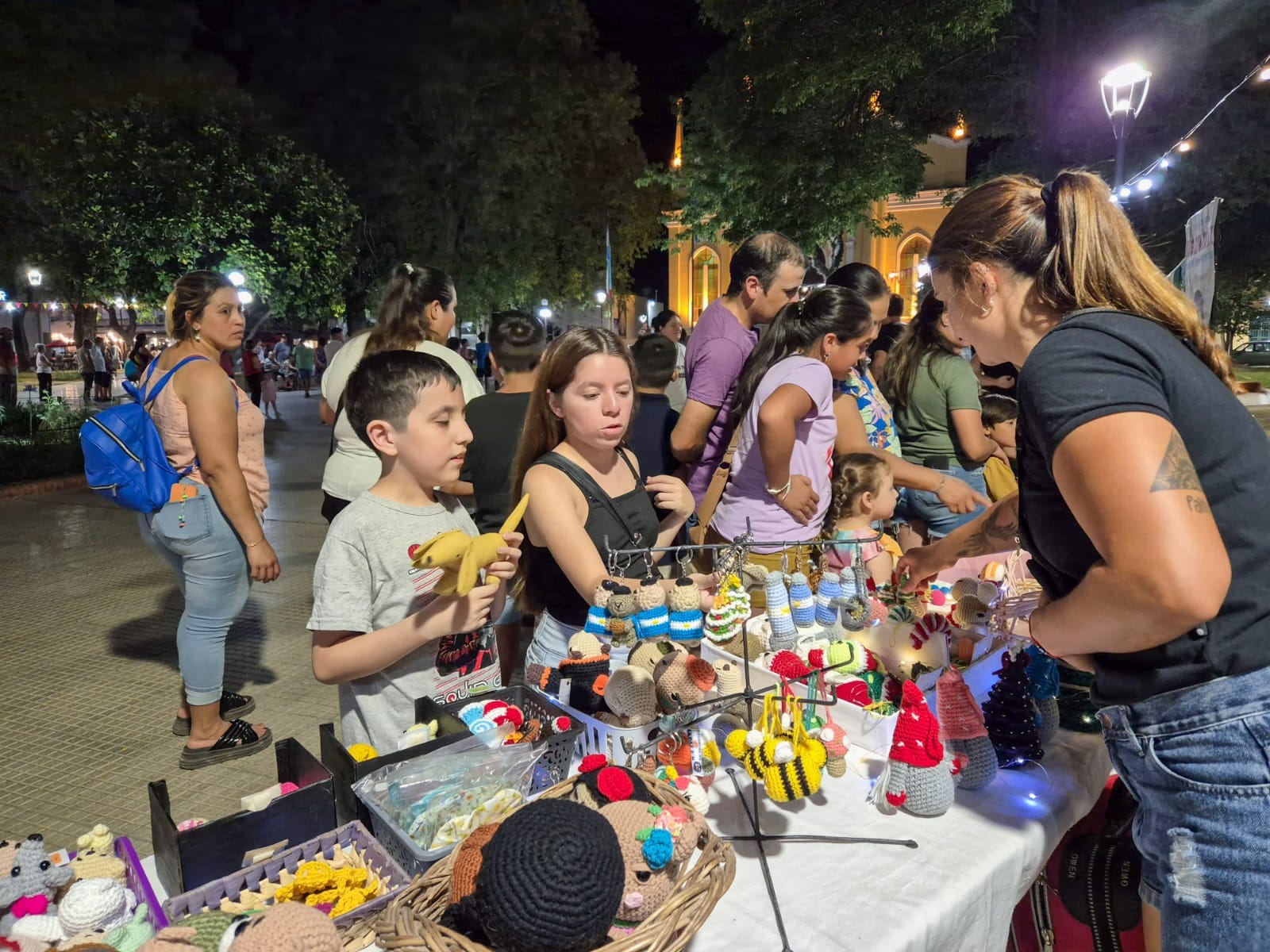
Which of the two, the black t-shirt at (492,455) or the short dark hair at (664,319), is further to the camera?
the short dark hair at (664,319)

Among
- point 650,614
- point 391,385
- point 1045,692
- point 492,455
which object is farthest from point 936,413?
point 391,385

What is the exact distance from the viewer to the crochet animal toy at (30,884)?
3.80 ft

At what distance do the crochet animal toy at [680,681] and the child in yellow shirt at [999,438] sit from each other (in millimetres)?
2915

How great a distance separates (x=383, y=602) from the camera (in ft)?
6.52

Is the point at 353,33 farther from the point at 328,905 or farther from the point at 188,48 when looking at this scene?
the point at 328,905

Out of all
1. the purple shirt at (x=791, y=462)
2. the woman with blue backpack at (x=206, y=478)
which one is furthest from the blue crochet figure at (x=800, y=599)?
the woman with blue backpack at (x=206, y=478)

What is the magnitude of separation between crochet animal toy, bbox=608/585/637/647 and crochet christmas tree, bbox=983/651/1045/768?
77 centimetres

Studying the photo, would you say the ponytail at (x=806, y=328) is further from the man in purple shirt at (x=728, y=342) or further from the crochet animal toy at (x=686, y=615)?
the crochet animal toy at (x=686, y=615)

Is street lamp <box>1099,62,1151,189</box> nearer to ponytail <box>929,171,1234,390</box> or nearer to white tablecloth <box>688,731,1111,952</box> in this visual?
ponytail <box>929,171,1234,390</box>

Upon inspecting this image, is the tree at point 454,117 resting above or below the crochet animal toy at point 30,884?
above

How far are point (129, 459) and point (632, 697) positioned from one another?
2463 mm

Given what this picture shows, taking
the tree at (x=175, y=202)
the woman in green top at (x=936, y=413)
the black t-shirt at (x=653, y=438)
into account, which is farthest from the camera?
the tree at (x=175, y=202)

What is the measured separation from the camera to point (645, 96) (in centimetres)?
3272

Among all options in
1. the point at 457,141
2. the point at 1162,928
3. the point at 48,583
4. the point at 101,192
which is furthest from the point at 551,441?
the point at 457,141
